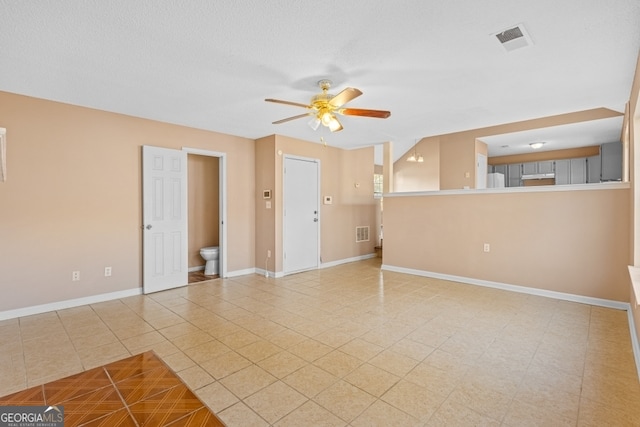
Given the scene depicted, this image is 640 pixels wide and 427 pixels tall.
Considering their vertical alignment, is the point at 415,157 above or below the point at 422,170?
above

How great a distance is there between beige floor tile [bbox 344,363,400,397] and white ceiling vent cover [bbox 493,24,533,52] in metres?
2.58

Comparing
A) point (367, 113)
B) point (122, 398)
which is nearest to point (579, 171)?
point (367, 113)

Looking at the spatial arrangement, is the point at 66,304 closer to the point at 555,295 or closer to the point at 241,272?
the point at 241,272

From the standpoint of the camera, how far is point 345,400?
192 centimetres

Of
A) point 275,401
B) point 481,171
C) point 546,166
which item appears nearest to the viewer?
point 275,401

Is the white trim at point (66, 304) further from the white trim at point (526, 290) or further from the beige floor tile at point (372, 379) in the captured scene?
the white trim at point (526, 290)

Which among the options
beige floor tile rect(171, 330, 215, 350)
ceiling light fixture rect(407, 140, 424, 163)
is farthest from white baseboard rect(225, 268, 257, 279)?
ceiling light fixture rect(407, 140, 424, 163)

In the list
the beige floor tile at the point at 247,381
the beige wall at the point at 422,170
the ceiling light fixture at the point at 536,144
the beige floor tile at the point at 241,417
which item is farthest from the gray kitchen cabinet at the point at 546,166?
the beige floor tile at the point at 241,417

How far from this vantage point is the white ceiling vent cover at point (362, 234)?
6.80 m

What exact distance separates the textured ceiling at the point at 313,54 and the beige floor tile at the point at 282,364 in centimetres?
246

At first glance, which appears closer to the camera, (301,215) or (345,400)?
(345,400)

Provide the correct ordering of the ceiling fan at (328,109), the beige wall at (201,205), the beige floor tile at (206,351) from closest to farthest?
the beige floor tile at (206,351)
the ceiling fan at (328,109)
the beige wall at (201,205)

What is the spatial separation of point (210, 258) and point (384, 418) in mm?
4270

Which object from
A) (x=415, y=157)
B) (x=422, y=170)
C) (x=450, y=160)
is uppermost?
(x=415, y=157)
